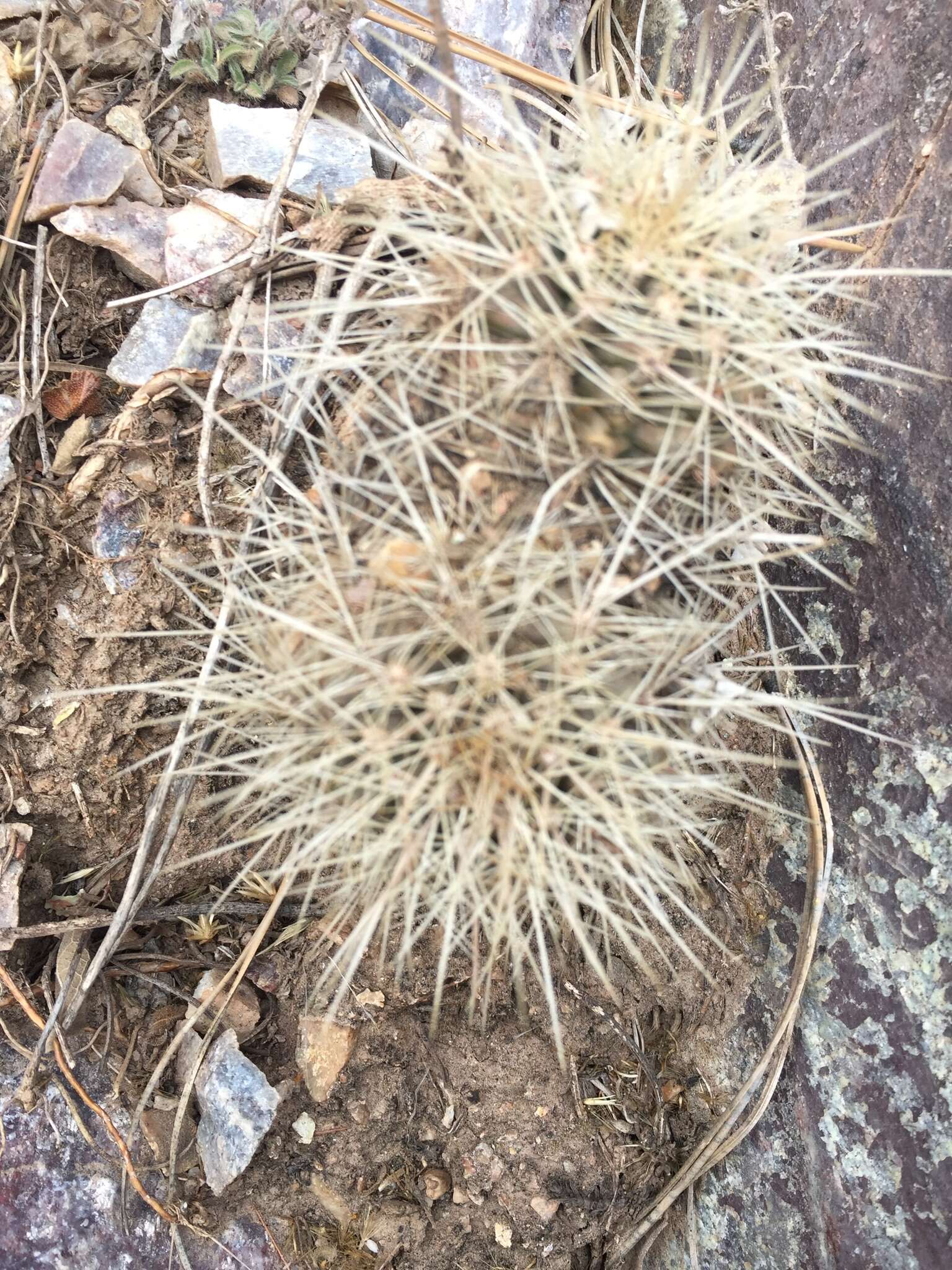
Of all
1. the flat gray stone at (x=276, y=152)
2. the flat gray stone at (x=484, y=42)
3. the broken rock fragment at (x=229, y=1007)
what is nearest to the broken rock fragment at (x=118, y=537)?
the flat gray stone at (x=276, y=152)

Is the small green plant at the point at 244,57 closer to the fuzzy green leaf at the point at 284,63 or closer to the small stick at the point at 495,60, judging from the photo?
the fuzzy green leaf at the point at 284,63

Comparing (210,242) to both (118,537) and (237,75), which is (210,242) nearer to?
(237,75)

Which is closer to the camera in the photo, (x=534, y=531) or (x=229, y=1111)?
(x=534, y=531)

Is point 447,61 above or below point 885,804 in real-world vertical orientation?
above

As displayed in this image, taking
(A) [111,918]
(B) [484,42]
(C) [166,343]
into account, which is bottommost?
(A) [111,918]

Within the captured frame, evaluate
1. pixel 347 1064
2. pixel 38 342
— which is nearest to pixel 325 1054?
pixel 347 1064

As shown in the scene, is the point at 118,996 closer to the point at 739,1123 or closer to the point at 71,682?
the point at 71,682

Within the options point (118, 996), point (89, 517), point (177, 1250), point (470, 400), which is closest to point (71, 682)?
point (89, 517)
